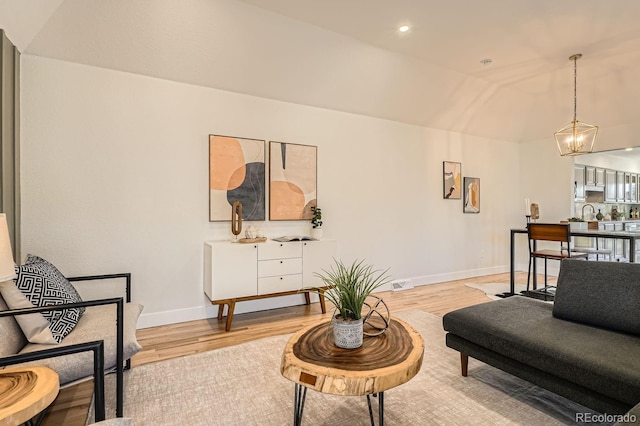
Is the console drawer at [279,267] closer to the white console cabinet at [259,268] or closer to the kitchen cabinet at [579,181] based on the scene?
the white console cabinet at [259,268]

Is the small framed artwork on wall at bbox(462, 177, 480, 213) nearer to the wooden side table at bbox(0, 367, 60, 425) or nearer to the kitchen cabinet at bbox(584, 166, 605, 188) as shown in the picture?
the kitchen cabinet at bbox(584, 166, 605, 188)

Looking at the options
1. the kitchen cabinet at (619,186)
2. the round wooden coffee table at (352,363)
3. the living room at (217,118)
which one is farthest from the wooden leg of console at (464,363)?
the kitchen cabinet at (619,186)

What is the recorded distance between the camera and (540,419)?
185 centimetres

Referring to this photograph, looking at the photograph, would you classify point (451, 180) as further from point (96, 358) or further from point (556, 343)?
point (96, 358)

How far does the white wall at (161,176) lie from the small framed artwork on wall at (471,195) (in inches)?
45.7

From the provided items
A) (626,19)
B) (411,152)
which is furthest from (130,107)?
(626,19)

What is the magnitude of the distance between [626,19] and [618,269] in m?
2.61

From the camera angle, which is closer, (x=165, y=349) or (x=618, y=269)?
(x=618, y=269)

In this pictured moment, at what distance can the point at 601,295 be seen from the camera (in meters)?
2.07

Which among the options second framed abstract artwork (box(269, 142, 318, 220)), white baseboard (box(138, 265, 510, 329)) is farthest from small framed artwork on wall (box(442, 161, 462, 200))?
second framed abstract artwork (box(269, 142, 318, 220))

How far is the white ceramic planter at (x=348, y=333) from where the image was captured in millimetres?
1600

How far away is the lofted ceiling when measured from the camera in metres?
2.82

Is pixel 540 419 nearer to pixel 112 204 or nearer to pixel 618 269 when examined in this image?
pixel 618 269

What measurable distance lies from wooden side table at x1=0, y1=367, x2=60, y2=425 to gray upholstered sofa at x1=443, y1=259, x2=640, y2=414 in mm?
2208
